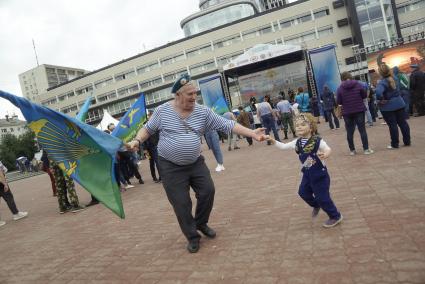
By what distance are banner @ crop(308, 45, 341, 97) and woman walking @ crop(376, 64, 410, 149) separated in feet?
36.2

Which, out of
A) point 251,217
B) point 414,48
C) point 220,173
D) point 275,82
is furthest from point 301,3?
point 251,217

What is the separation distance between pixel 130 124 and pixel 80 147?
2949 mm

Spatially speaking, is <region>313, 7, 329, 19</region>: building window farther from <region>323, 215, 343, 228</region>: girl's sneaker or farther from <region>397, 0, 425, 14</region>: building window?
<region>323, 215, 343, 228</region>: girl's sneaker

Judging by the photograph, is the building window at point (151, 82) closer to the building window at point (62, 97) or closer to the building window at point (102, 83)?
the building window at point (102, 83)

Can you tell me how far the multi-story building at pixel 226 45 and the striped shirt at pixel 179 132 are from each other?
3638cm

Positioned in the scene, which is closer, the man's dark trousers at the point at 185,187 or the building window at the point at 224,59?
the man's dark trousers at the point at 185,187

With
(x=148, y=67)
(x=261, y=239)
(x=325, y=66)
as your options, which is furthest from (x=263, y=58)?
(x=148, y=67)

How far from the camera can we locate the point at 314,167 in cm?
385

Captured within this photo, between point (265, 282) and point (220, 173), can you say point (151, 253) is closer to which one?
point (265, 282)

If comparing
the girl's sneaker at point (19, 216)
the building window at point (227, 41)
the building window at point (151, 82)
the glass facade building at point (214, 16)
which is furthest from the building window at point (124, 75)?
the girl's sneaker at point (19, 216)

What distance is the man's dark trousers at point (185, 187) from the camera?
3.94 meters

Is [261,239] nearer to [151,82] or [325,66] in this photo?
[325,66]

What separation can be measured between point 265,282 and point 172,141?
167 cm

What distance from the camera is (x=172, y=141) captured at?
387cm
